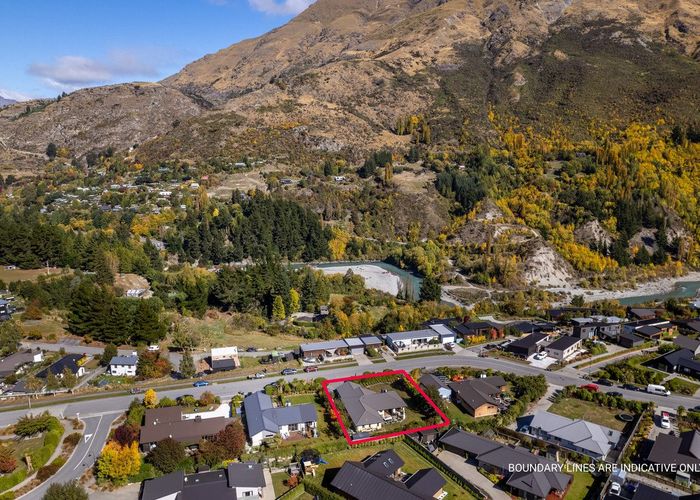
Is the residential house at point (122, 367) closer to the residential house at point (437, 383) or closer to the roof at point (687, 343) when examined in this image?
the residential house at point (437, 383)

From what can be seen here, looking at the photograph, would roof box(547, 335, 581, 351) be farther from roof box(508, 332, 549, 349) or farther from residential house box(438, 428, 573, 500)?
residential house box(438, 428, 573, 500)

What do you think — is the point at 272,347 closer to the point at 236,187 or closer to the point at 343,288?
the point at 343,288

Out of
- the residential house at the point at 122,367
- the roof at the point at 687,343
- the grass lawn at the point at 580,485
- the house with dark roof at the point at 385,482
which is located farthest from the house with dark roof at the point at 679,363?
the residential house at the point at 122,367

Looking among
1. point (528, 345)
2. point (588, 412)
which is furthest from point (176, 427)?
point (528, 345)

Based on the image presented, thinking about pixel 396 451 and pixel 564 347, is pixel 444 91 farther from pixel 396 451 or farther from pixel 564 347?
pixel 396 451

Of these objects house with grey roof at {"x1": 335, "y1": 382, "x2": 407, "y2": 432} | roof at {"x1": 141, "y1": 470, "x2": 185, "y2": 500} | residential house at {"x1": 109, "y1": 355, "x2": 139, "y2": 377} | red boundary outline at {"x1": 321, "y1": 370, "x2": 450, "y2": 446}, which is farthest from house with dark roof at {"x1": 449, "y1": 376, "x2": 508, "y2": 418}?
residential house at {"x1": 109, "y1": 355, "x2": 139, "y2": 377}

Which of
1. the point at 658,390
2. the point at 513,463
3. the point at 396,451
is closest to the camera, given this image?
the point at 513,463
